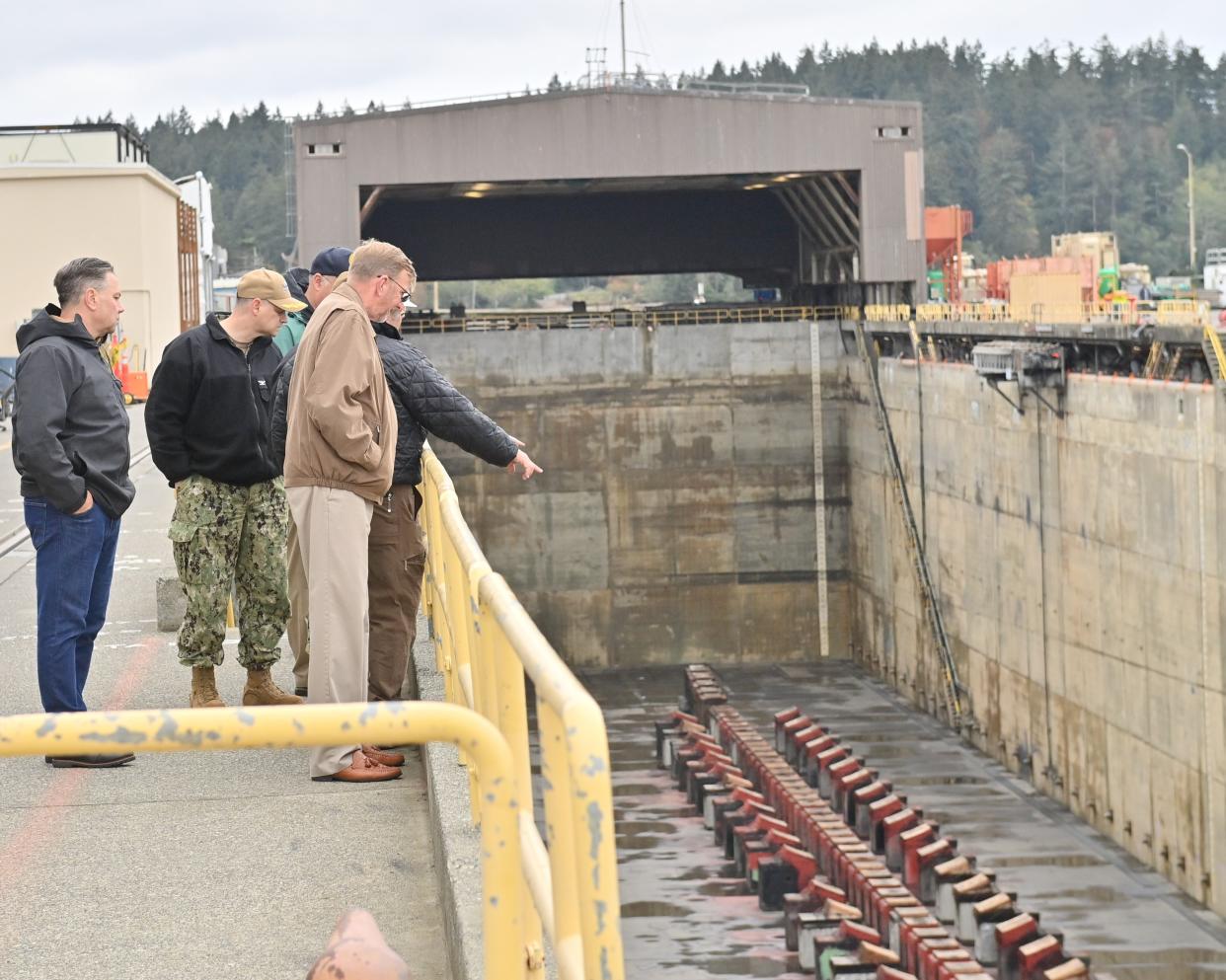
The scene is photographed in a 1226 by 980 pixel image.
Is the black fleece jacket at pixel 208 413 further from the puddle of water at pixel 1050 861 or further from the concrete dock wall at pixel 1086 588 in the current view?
the puddle of water at pixel 1050 861

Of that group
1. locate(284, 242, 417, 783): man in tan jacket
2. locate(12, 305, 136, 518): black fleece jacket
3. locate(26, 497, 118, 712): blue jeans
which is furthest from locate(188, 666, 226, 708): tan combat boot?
locate(284, 242, 417, 783): man in tan jacket

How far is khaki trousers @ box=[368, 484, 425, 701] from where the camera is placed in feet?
20.0

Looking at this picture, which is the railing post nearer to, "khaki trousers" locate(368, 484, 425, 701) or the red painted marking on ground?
the red painted marking on ground

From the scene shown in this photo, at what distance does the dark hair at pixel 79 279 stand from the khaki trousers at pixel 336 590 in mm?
1207

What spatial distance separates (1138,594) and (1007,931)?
677 centimetres

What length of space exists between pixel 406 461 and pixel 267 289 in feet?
3.47

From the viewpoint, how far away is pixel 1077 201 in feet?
482

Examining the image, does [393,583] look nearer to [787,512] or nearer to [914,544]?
[914,544]

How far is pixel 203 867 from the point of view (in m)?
5.25

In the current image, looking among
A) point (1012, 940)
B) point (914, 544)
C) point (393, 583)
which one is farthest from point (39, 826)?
point (914, 544)

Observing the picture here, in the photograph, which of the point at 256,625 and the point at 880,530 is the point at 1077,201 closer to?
the point at 880,530

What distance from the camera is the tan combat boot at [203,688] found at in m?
7.12

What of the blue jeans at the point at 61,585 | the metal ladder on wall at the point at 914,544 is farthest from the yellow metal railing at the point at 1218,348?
the blue jeans at the point at 61,585

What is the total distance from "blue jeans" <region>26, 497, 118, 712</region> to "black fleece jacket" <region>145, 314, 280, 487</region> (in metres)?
0.53
